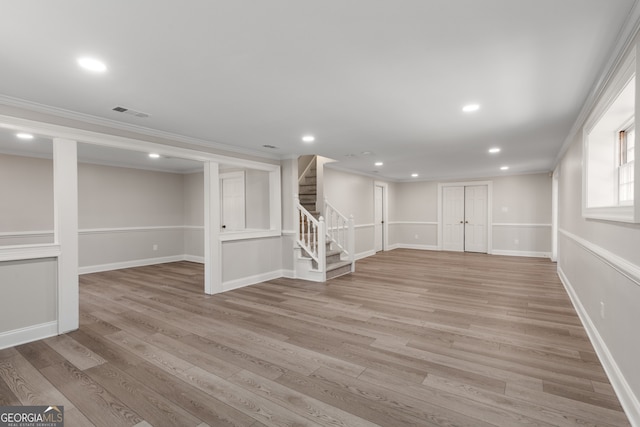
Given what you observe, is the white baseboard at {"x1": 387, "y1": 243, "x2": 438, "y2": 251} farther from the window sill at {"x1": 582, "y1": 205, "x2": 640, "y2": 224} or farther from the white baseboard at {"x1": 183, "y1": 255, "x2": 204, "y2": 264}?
the window sill at {"x1": 582, "y1": 205, "x2": 640, "y2": 224}

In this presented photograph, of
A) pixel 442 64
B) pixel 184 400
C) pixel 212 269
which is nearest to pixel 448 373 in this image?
pixel 184 400

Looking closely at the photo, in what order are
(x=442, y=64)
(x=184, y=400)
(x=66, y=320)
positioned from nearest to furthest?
1. (x=184, y=400)
2. (x=442, y=64)
3. (x=66, y=320)

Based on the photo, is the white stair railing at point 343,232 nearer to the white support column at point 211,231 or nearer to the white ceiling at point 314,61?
the white support column at point 211,231

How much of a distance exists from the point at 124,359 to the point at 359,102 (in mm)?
3083

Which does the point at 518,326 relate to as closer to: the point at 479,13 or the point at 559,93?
the point at 559,93

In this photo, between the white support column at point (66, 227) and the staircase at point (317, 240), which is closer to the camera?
the white support column at point (66, 227)

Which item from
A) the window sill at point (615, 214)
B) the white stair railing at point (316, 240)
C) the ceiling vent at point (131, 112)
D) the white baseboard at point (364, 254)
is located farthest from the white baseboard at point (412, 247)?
the ceiling vent at point (131, 112)

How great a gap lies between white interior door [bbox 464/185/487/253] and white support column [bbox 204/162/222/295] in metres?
7.32

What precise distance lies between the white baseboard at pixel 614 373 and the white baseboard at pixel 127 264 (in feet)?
25.4

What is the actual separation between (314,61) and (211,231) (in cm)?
329

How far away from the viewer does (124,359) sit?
257 cm

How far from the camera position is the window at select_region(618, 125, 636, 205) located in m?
2.46

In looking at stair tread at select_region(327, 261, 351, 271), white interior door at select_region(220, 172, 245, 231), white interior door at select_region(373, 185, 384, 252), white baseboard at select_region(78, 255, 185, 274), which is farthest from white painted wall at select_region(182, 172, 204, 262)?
white interior door at select_region(373, 185, 384, 252)

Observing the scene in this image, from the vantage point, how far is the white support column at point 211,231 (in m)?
4.64
